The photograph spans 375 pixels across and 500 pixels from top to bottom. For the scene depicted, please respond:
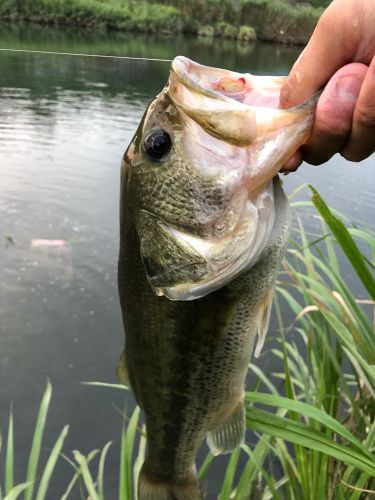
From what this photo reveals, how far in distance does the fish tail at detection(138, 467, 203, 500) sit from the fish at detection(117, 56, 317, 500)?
41cm

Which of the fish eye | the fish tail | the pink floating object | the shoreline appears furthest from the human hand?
the shoreline

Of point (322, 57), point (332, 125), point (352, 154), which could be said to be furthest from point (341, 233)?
point (322, 57)

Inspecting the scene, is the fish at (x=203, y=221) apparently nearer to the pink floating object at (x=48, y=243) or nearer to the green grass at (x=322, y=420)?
the green grass at (x=322, y=420)

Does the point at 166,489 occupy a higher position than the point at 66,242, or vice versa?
the point at 166,489

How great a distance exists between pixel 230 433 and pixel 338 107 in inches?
40.8

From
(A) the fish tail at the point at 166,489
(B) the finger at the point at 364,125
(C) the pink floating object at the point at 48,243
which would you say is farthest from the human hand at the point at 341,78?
(C) the pink floating object at the point at 48,243

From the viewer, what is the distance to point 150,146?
1.29m

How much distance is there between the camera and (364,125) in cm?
117

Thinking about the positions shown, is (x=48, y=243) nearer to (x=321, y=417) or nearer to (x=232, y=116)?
(x=321, y=417)

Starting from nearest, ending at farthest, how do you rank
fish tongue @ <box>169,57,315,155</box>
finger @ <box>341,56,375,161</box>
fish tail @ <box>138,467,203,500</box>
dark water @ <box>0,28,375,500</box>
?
finger @ <box>341,56,375,161</box>
fish tongue @ <box>169,57,315,155</box>
fish tail @ <box>138,467,203,500</box>
dark water @ <box>0,28,375,500</box>

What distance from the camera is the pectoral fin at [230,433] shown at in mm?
1614

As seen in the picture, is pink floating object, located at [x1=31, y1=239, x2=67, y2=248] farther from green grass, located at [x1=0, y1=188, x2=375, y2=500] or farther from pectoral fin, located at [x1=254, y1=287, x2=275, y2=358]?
pectoral fin, located at [x1=254, y1=287, x2=275, y2=358]

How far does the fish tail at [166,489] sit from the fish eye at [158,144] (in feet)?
3.67

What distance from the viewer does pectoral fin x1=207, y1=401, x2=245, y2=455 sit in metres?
1.61
